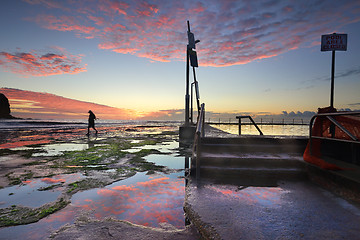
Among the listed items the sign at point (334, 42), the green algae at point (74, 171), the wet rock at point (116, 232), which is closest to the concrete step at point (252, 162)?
the green algae at point (74, 171)

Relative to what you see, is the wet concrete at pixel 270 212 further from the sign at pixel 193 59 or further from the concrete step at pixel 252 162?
the sign at pixel 193 59

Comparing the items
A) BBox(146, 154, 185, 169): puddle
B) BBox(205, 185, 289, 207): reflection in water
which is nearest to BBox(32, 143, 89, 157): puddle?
BBox(146, 154, 185, 169): puddle

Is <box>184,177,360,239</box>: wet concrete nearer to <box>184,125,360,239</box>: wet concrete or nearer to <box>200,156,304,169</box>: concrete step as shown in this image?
<box>184,125,360,239</box>: wet concrete

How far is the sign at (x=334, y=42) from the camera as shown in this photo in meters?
6.09

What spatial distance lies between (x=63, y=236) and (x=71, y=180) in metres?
2.53

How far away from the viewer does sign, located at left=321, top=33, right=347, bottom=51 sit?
609cm

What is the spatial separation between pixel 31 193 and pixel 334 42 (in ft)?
30.0

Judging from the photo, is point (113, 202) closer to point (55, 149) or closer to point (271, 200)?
point (271, 200)

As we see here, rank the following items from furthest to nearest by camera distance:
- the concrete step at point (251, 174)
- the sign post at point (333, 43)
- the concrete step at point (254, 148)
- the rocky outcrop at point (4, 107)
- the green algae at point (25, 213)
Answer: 1. the rocky outcrop at point (4, 107)
2. the sign post at point (333, 43)
3. the concrete step at point (254, 148)
4. the concrete step at point (251, 174)
5. the green algae at point (25, 213)

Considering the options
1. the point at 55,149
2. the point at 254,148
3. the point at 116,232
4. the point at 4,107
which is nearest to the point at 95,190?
the point at 116,232

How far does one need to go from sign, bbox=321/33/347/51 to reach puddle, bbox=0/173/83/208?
8.41 metres

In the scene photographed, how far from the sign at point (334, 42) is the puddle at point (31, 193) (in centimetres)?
841

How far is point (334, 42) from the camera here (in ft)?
20.0

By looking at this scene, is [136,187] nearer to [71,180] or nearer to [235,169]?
[71,180]
